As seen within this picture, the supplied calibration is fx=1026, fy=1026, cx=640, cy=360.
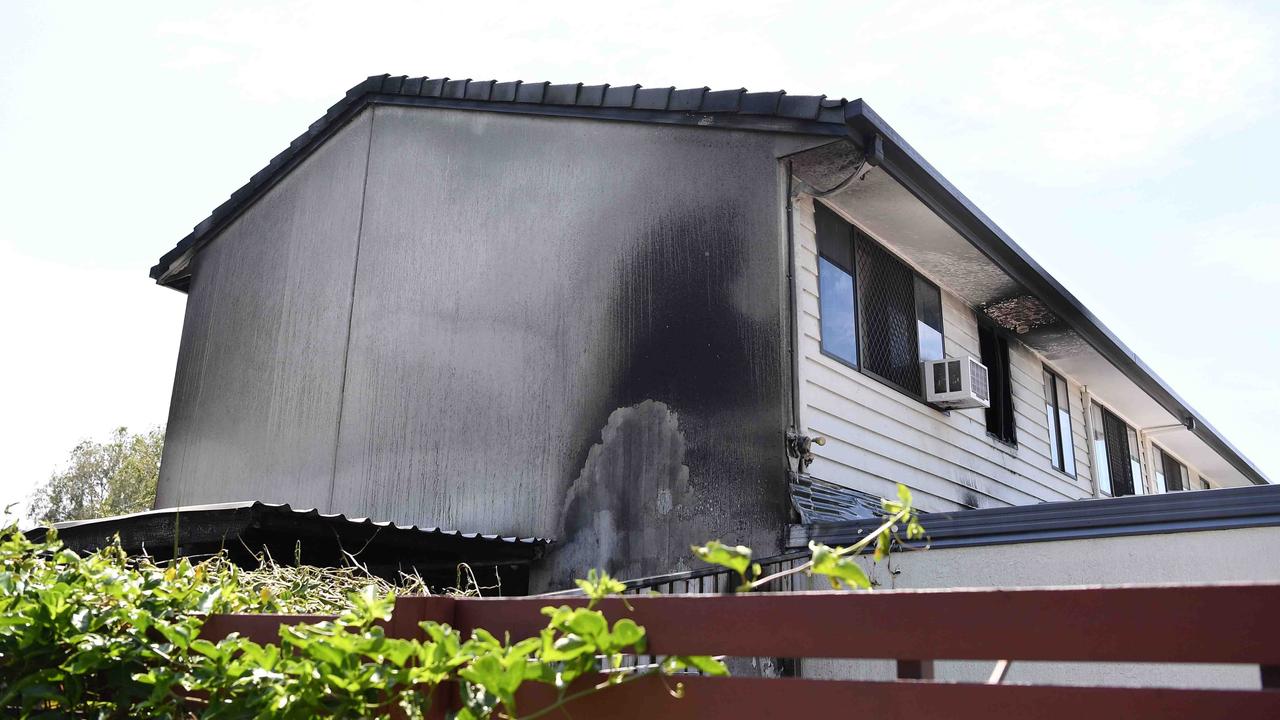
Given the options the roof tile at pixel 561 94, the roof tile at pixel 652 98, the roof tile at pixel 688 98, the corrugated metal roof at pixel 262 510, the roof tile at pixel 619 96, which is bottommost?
the corrugated metal roof at pixel 262 510

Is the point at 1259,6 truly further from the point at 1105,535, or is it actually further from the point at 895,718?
the point at 895,718

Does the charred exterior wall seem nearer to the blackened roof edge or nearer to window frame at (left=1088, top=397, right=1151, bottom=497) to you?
the blackened roof edge

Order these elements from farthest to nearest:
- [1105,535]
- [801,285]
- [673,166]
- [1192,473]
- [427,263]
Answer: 1. [1192,473]
2. [427,263]
3. [673,166]
4. [801,285]
5. [1105,535]

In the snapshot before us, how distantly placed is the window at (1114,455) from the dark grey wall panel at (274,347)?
9495 millimetres

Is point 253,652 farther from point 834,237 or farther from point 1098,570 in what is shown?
point 834,237

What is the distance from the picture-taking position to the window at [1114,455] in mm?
13414

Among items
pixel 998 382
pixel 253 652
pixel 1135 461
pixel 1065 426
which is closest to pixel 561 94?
pixel 998 382

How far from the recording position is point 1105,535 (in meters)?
5.19

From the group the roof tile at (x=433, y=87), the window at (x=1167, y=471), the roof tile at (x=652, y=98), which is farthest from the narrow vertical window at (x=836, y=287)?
the window at (x=1167, y=471)

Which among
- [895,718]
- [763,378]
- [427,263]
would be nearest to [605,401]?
[763,378]

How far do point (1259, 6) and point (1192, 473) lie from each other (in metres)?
13.0

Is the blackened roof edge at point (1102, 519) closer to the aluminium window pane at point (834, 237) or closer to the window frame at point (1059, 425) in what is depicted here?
the aluminium window pane at point (834, 237)

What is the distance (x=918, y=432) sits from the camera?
8.66 meters

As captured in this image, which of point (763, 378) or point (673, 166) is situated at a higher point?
point (673, 166)
